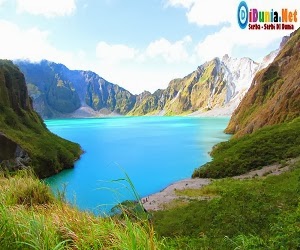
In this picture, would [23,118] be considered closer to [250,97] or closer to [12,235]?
[250,97]

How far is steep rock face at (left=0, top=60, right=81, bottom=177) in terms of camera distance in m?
41.7

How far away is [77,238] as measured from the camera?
475 centimetres

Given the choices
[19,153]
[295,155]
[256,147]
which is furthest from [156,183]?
[19,153]

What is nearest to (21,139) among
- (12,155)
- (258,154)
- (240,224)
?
(12,155)

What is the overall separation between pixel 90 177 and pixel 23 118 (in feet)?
87.3

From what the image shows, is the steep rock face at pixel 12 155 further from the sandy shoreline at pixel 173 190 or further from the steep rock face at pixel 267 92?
the steep rock face at pixel 267 92


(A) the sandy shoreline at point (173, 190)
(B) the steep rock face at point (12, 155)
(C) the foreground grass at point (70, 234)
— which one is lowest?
(A) the sandy shoreline at point (173, 190)

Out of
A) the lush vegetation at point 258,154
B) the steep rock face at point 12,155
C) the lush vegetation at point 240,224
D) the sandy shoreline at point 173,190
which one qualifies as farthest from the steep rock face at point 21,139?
the lush vegetation at point 240,224

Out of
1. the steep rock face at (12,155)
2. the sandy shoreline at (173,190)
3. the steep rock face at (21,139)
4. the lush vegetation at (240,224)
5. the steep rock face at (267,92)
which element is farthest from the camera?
the steep rock face at (267,92)

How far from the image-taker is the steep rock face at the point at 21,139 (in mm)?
41688

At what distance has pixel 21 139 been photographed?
158ft

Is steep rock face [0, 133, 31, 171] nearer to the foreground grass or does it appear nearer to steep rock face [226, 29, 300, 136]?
the foreground grass

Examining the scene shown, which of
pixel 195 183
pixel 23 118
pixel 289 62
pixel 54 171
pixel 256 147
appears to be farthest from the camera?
pixel 289 62

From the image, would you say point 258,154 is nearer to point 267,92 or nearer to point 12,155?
point 12,155
